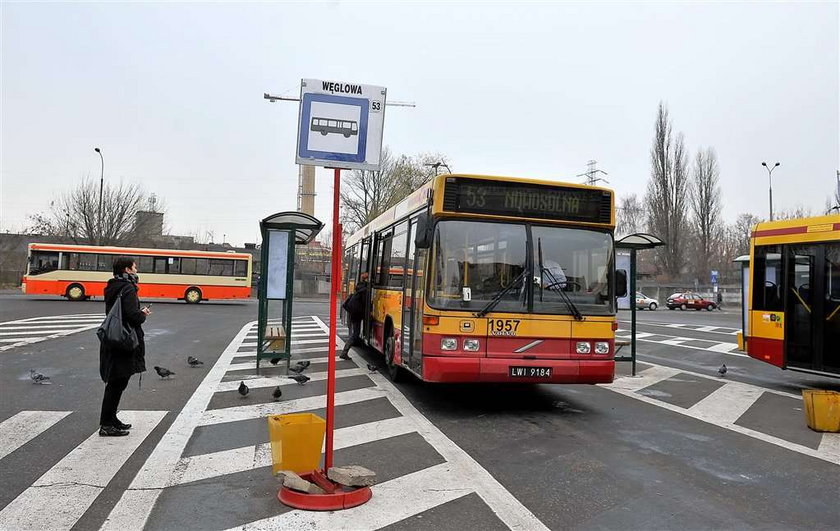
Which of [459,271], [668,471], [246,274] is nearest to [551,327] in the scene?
[459,271]

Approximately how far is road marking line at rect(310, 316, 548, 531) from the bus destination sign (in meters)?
2.79

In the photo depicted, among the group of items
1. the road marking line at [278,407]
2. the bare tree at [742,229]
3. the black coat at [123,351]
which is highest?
the bare tree at [742,229]

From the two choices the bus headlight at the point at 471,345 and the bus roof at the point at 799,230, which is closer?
the bus headlight at the point at 471,345

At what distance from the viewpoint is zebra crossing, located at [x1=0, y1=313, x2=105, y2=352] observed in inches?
559

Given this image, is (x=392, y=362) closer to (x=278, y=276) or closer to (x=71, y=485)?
(x=278, y=276)

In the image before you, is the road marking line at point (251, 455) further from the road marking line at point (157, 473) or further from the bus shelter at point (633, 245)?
the bus shelter at point (633, 245)

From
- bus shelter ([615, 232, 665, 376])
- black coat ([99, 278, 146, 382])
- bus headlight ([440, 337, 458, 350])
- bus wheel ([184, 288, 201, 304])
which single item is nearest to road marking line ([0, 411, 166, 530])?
black coat ([99, 278, 146, 382])

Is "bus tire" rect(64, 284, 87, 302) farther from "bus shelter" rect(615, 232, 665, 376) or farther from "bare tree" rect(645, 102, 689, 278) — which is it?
"bare tree" rect(645, 102, 689, 278)

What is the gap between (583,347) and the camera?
7754 millimetres

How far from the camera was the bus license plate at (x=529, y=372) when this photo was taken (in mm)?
7457

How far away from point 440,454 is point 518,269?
109 inches

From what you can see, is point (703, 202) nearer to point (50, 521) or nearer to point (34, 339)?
point (34, 339)

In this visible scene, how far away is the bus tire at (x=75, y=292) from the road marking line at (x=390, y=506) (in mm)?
32143

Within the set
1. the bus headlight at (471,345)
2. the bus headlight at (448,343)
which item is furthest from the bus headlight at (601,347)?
the bus headlight at (448,343)
